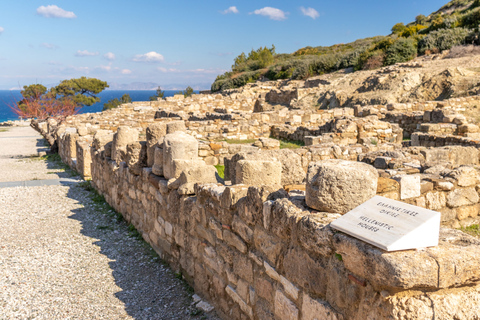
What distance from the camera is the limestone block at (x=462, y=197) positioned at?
5.20 metres

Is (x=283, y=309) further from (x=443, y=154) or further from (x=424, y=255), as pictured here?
(x=443, y=154)

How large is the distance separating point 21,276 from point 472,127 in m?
12.1

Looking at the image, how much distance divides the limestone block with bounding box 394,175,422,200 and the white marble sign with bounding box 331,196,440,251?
251 cm

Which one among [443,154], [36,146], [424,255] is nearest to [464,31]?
[443,154]

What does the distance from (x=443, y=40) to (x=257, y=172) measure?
85.1 ft

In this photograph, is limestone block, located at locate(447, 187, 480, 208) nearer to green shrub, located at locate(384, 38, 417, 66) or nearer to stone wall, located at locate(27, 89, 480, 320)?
stone wall, located at locate(27, 89, 480, 320)

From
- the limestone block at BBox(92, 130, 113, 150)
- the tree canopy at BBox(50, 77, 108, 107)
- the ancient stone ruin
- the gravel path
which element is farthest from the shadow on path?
the tree canopy at BBox(50, 77, 108, 107)

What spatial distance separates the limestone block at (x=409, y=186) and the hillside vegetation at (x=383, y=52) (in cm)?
2253

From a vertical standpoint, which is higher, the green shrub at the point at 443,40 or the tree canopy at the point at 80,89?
the green shrub at the point at 443,40

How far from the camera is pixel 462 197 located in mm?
5270

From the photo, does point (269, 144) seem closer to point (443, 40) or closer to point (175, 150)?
point (175, 150)

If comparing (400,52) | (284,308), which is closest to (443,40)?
(400,52)

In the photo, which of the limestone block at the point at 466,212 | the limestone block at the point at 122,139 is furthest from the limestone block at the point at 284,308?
the limestone block at the point at 122,139

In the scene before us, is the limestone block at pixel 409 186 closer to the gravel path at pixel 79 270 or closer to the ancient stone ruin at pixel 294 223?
the ancient stone ruin at pixel 294 223
